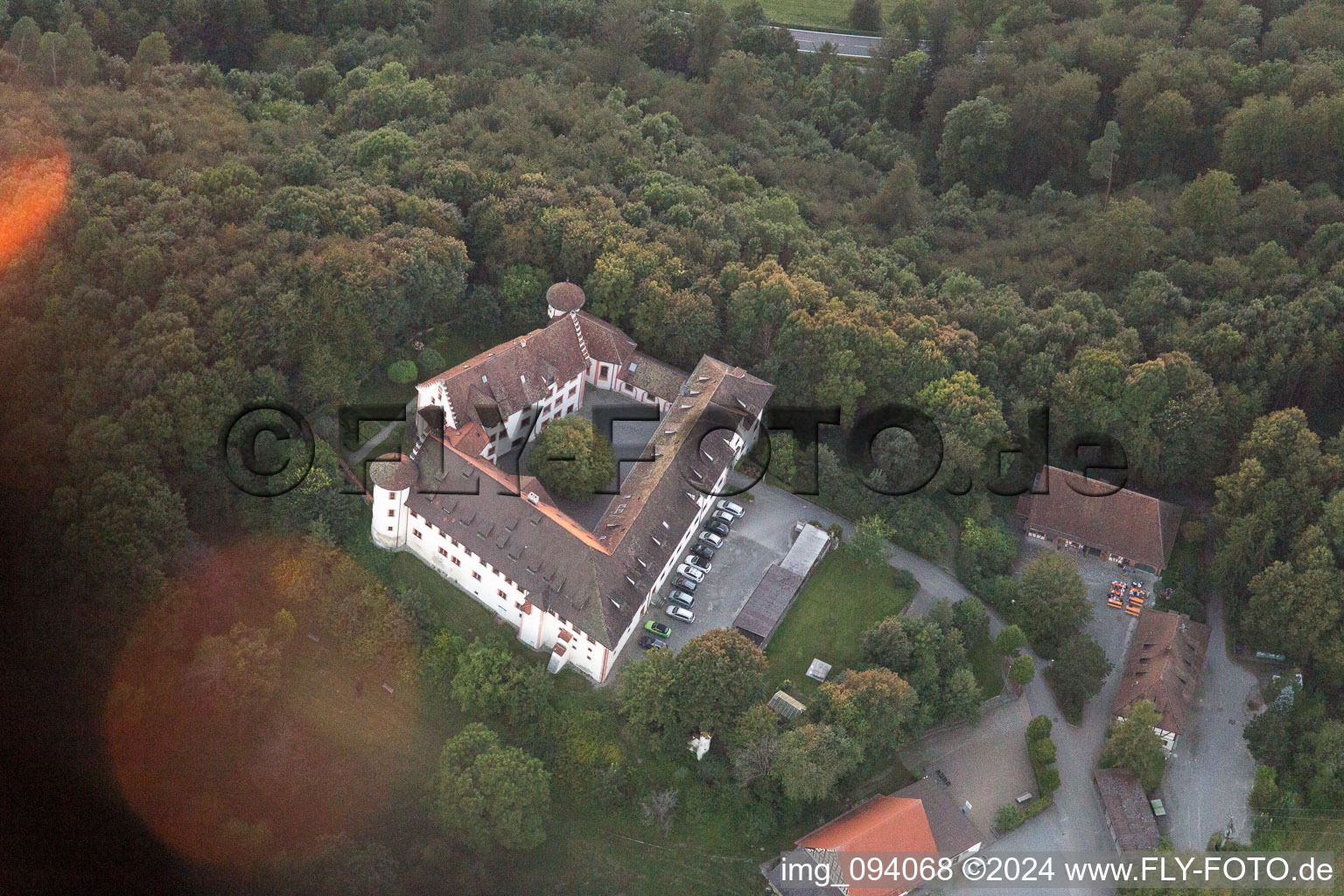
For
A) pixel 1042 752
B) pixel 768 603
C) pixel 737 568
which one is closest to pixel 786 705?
pixel 768 603

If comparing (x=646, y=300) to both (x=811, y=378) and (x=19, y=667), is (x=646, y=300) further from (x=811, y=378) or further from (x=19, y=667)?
(x=19, y=667)

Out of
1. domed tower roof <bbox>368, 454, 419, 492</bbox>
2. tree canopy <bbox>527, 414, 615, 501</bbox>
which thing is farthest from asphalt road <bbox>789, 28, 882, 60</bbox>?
domed tower roof <bbox>368, 454, 419, 492</bbox>

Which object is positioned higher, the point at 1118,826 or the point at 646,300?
the point at 646,300

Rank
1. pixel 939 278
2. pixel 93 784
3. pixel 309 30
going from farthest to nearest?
pixel 309 30 → pixel 939 278 → pixel 93 784

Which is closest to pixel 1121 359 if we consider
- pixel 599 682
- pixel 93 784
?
pixel 599 682

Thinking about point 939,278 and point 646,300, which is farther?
point 939,278

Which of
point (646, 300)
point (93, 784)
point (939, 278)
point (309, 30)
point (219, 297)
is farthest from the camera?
point (309, 30)

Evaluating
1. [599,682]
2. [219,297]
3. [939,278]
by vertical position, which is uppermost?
[219,297]

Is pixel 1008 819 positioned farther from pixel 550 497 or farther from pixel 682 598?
pixel 550 497

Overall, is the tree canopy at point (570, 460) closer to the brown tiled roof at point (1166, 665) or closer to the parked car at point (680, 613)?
the parked car at point (680, 613)
